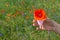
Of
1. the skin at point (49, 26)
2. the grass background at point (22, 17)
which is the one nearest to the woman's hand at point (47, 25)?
the skin at point (49, 26)

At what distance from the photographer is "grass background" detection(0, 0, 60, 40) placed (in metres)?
3.32

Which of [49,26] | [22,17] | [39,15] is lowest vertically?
[22,17]

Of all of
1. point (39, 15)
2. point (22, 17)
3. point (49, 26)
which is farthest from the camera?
point (22, 17)

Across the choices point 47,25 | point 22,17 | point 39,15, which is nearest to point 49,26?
point 47,25

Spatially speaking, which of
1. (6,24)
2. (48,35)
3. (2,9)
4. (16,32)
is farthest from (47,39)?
(2,9)

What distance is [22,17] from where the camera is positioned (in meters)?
3.71

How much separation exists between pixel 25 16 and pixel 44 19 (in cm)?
174

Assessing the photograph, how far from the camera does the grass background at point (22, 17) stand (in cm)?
332

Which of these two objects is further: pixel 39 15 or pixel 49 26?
pixel 49 26

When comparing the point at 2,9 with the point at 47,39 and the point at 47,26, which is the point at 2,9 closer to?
the point at 47,39

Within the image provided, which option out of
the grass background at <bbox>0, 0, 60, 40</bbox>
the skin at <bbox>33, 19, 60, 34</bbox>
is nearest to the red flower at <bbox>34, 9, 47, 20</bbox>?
the skin at <bbox>33, 19, 60, 34</bbox>

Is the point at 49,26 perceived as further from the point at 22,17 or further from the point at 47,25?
the point at 22,17

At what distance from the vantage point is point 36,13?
201cm

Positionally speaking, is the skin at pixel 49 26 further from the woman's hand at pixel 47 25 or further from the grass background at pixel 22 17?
the grass background at pixel 22 17
